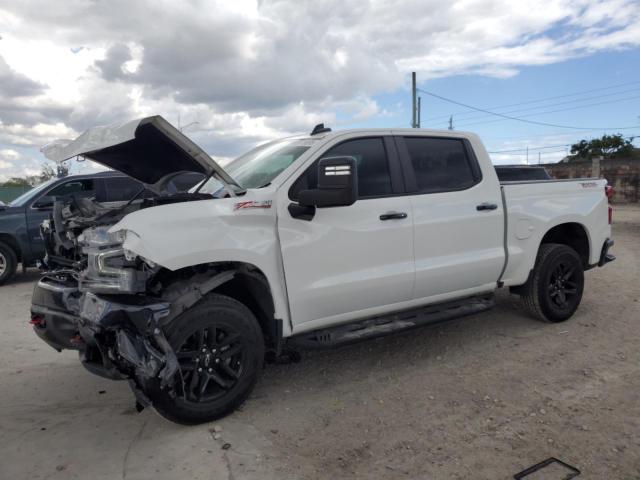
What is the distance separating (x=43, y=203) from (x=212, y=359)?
7213 mm

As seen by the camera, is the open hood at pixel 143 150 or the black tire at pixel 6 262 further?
the black tire at pixel 6 262

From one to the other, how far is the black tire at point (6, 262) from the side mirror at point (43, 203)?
2.71 feet

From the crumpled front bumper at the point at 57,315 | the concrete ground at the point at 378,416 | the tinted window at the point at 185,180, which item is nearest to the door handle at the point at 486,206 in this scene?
the concrete ground at the point at 378,416

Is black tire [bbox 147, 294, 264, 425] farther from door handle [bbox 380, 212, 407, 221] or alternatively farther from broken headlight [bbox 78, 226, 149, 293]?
door handle [bbox 380, 212, 407, 221]

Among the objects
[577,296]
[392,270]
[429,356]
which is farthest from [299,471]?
[577,296]

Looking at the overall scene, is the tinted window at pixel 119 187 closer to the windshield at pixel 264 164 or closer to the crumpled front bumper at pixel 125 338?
the windshield at pixel 264 164

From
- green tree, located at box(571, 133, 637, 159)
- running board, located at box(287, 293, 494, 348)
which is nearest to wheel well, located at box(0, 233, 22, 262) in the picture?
running board, located at box(287, 293, 494, 348)

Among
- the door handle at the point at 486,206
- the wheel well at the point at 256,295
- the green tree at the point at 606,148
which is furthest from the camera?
the green tree at the point at 606,148

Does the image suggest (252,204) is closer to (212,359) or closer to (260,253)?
(260,253)

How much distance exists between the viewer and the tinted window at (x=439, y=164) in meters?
4.47

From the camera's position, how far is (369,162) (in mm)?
4215

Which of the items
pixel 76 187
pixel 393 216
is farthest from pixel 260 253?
pixel 76 187

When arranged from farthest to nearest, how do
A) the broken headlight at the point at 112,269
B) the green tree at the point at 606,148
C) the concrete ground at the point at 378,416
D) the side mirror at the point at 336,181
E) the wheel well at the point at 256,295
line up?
the green tree at the point at 606,148
the wheel well at the point at 256,295
the side mirror at the point at 336,181
the broken headlight at the point at 112,269
the concrete ground at the point at 378,416

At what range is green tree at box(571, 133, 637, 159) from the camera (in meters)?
45.8
